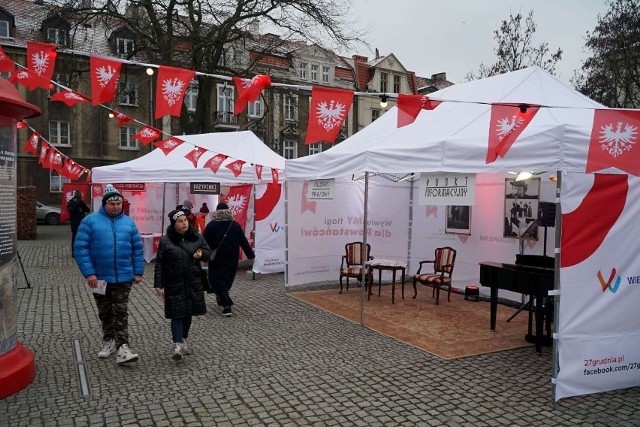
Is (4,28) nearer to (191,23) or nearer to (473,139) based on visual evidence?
(191,23)

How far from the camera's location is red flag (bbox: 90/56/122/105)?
5739 millimetres

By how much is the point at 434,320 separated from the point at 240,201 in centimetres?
654

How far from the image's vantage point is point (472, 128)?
6.90 m

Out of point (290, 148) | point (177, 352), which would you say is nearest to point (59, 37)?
point (177, 352)

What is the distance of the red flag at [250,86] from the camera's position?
5730 mm

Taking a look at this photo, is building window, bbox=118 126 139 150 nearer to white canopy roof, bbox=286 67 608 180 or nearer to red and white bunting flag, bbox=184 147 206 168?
red and white bunting flag, bbox=184 147 206 168

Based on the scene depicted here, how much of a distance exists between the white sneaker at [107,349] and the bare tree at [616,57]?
72.0 feet

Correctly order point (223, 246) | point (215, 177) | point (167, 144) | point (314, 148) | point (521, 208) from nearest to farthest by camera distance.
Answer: point (223, 246) → point (521, 208) → point (167, 144) → point (215, 177) → point (314, 148)

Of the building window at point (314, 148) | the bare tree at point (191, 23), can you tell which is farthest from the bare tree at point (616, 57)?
the building window at point (314, 148)

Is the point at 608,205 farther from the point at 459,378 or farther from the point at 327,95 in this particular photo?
the point at 327,95

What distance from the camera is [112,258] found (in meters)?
5.20

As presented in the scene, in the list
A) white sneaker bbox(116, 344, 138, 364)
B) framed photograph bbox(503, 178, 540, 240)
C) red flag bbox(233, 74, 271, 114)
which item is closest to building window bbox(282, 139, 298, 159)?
framed photograph bbox(503, 178, 540, 240)

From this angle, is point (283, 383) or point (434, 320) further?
point (434, 320)

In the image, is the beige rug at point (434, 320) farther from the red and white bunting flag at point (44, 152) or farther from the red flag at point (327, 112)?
the red and white bunting flag at point (44, 152)
